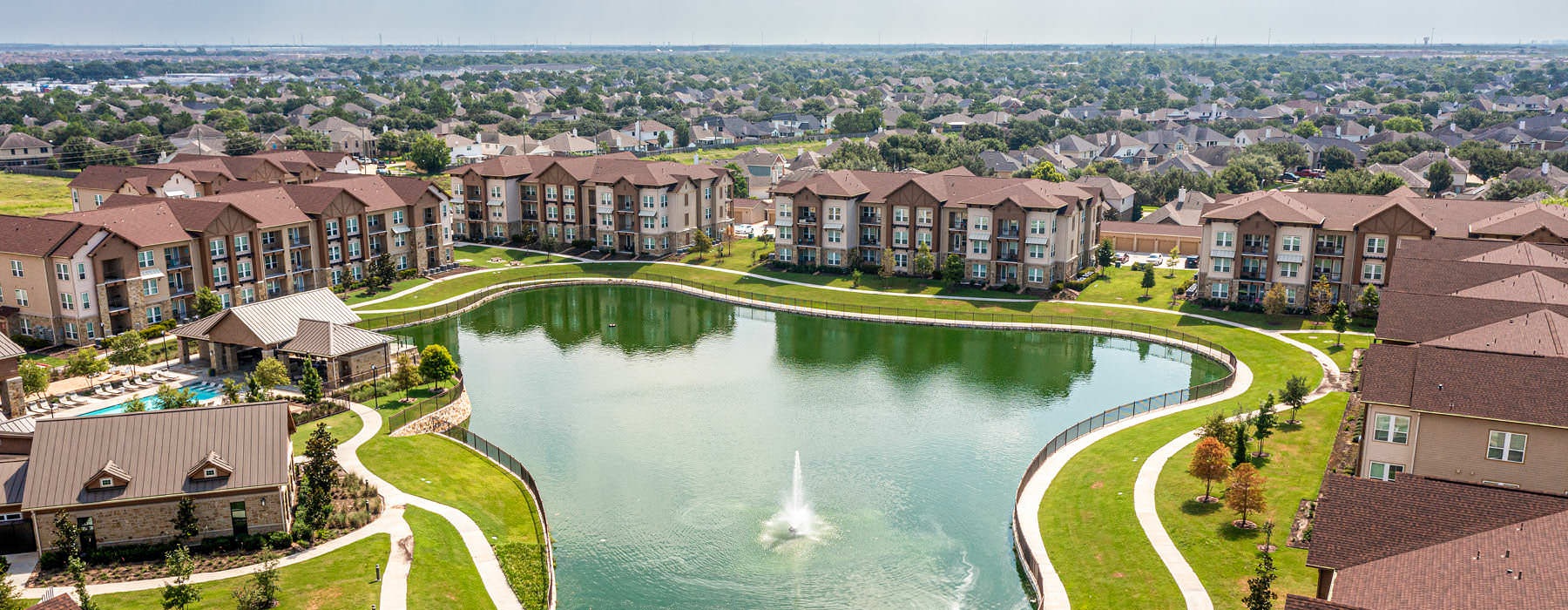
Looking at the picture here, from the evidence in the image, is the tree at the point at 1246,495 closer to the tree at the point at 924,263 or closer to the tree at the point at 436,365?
the tree at the point at 436,365

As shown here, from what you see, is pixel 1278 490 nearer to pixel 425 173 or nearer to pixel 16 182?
pixel 425 173

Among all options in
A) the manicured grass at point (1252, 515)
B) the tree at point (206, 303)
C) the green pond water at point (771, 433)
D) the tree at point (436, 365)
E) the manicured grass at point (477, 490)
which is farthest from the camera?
the tree at point (206, 303)

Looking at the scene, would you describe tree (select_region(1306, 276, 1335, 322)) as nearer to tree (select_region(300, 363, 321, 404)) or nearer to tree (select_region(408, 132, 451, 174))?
tree (select_region(300, 363, 321, 404))

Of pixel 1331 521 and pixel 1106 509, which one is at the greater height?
pixel 1331 521

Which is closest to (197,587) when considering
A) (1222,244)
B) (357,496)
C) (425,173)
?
(357,496)

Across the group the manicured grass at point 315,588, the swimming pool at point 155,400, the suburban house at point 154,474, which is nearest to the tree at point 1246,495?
the manicured grass at point 315,588

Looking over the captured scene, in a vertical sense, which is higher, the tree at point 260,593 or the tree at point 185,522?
the tree at point 185,522

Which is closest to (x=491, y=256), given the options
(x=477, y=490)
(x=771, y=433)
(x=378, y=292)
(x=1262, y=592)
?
(x=378, y=292)
